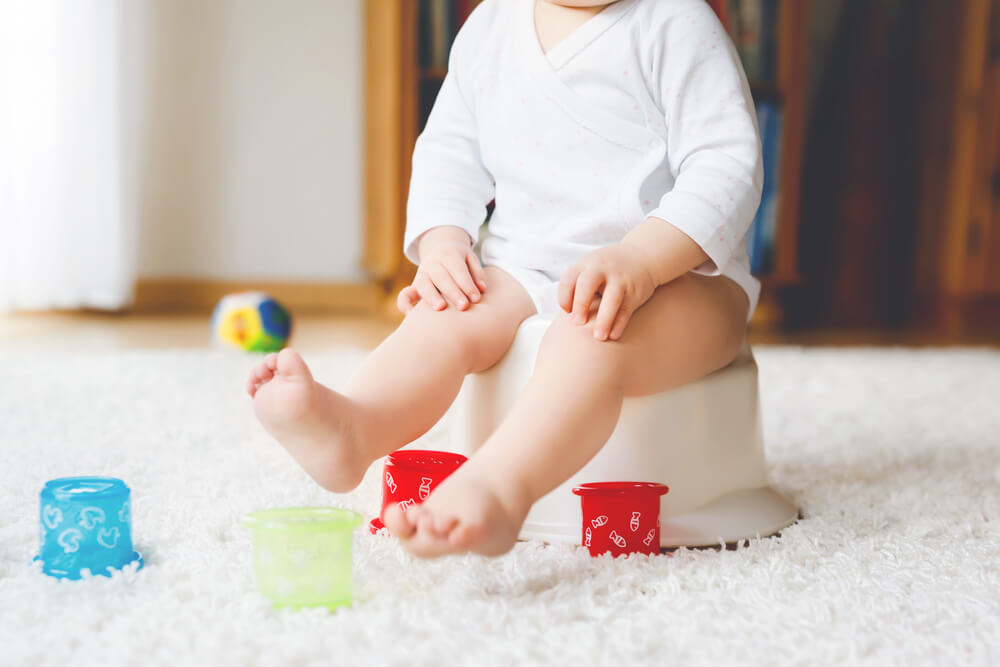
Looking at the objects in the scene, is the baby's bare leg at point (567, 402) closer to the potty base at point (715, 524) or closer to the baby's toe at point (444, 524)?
the baby's toe at point (444, 524)

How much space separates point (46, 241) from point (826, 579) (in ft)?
6.53

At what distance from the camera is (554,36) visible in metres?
0.84

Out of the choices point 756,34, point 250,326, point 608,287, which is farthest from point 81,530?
point 756,34

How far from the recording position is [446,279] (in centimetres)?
78

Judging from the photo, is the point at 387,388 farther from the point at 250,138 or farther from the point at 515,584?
the point at 250,138

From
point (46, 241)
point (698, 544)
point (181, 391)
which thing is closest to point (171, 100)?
point (46, 241)

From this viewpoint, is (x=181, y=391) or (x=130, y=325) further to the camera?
(x=130, y=325)

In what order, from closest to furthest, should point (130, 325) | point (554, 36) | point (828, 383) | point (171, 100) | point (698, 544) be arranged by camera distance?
point (698, 544) < point (554, 36) < point (828, 383) < point (130, 325) < point (171, 100)

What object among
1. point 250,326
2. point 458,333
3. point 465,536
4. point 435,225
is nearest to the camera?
point 465,536

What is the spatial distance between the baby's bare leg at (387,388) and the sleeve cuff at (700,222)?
0.15 m

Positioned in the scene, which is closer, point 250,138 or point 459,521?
point 459,521

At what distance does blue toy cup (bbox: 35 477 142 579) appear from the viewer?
23.8 inches

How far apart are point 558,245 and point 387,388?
21cm

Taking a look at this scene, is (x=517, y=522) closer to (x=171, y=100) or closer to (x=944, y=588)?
(x=944, y=588)
